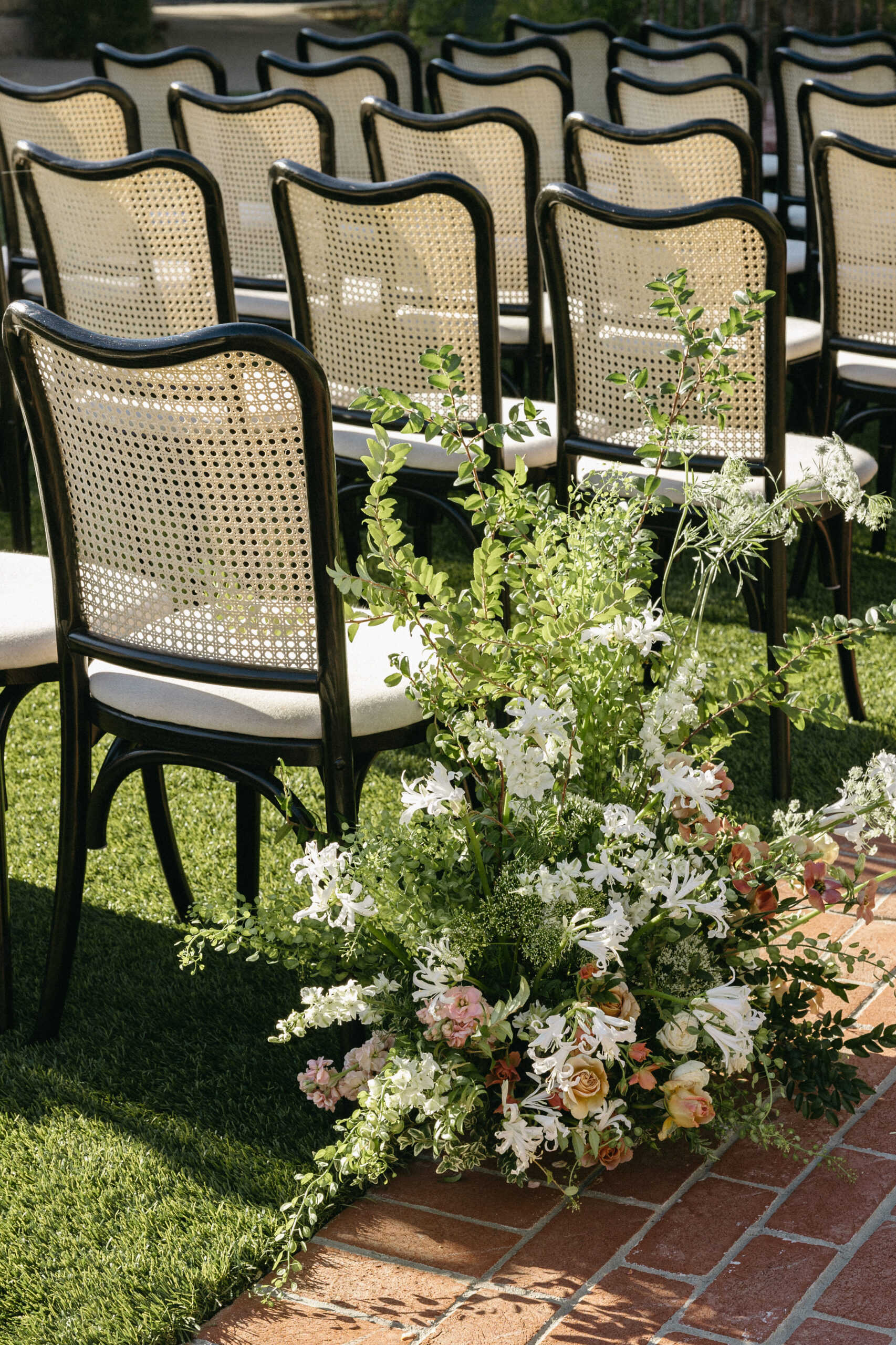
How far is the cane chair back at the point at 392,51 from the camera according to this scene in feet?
21.3

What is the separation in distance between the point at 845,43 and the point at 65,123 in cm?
346

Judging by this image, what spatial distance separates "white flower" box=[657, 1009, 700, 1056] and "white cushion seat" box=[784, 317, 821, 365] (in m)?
2.77

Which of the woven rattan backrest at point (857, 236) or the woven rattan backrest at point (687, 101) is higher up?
the woven rattan backrest at point (687, 101)

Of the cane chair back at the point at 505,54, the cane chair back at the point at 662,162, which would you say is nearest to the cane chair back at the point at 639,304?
the cane chair back at the point at 662,162

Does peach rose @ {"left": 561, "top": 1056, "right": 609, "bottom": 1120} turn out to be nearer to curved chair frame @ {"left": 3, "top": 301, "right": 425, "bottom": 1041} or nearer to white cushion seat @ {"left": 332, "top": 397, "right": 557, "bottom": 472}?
curved chair frame @ {"left": 3, "top": 301, "right": 425, "bottom": 1041}

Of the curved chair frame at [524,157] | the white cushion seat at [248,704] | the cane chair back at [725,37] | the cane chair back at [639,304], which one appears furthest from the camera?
the cane chair back at [725,37]

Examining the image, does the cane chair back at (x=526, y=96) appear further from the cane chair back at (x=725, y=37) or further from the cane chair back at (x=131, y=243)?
the cane chair back at (x=131, y=243)

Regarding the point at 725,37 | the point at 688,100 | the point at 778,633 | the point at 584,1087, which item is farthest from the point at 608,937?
the point at 725,37

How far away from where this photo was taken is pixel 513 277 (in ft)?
15.2

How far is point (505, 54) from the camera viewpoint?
258 inches

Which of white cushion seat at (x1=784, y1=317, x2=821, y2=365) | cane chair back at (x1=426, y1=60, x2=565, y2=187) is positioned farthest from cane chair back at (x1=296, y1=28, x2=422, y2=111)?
white cushion seat at (x1=784, y1=317, x2=821, y2=365)

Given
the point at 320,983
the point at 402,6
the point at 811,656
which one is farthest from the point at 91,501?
the point at 402,6

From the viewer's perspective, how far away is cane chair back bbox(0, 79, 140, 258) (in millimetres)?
4930

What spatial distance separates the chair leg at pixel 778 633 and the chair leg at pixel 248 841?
1125 millimetres
